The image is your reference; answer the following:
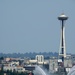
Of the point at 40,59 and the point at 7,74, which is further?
the point at 40,59

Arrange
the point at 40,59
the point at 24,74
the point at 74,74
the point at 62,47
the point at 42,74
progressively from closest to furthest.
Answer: the point at 74,74 < the point at 42,74 < the point at 24,74 < the point at 62,47 < the point at 40,59

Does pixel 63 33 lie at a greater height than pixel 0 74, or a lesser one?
greater

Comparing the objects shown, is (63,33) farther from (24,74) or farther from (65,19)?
(24,74)

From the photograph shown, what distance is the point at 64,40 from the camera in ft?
416

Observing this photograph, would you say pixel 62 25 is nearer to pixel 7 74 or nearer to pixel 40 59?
pixel 40 59

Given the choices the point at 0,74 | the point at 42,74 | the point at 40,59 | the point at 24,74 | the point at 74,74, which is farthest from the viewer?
the point at 40,59

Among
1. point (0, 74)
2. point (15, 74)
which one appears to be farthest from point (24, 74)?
point (0, 74)

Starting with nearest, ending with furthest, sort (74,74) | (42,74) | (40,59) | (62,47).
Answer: (74,74) < (42,74) < (62,47) < (40,59)

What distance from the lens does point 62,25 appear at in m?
128

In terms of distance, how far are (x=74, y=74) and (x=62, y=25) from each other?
84.4 metres

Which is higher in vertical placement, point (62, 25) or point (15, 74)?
point (62, 25)

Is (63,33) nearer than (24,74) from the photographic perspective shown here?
No

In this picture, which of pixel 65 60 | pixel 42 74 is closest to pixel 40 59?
pixel 65 60

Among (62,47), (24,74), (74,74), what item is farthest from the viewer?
(62,47)
